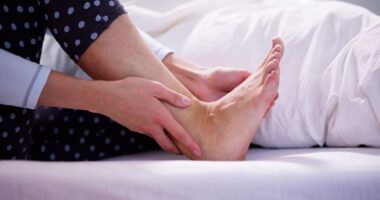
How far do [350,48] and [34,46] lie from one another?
18.9 inches

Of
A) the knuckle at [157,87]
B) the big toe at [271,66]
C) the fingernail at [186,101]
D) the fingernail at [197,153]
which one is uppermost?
the big toe at [271,66]

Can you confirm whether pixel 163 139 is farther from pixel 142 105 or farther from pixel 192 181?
pixel 192 181

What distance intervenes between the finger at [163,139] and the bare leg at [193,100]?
0.01m

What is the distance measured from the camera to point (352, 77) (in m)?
0.68

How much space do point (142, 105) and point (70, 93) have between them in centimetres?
10

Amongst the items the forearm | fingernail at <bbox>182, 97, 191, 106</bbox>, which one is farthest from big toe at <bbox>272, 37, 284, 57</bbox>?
the forearm

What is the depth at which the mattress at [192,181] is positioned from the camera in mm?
505

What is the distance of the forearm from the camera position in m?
0.66

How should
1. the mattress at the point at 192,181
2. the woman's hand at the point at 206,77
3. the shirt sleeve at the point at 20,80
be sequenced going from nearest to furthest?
the mattress at the point at 192,181 → the shirt sleeve at the point at 20,80 → the woman's hand at the point at 206,77

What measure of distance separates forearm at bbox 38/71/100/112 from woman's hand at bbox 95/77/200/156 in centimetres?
1

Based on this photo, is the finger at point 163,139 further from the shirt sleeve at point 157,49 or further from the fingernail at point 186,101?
the shirt sleeve at point 157,49

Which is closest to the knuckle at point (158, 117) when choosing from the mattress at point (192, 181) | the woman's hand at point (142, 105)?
the woman's hand at point (142, 105)

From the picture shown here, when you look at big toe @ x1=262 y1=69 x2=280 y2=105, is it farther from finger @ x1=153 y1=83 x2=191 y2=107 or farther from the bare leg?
finger @ x1=153 y1=83 x2=191 y2=107

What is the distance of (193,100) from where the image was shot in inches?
28.8
